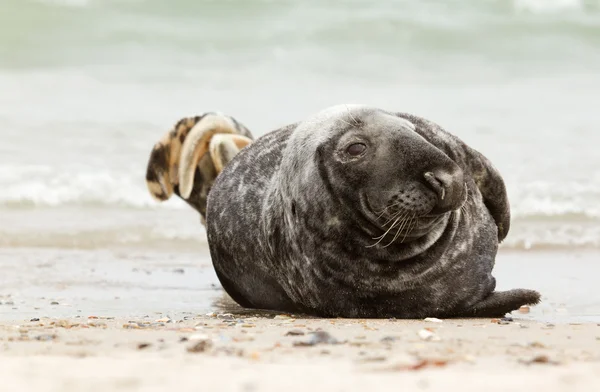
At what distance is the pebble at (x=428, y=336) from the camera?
3.94m

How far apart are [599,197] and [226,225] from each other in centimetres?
795

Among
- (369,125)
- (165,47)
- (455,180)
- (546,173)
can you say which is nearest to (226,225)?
(369,125)

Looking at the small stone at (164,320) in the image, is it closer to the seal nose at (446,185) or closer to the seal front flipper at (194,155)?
the seal nose at (446,185)

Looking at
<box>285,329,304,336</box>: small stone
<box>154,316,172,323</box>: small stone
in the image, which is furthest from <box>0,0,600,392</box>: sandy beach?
<box>154,316,172,323</box>: small stone

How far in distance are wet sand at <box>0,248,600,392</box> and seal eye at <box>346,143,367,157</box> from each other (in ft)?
2.72

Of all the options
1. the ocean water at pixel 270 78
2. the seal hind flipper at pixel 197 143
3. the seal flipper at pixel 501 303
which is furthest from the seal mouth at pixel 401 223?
the ocean water at pixel 270 78

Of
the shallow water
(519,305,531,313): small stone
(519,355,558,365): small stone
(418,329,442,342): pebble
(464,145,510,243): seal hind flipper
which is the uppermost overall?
(464,145,510,243): seal hind flipper

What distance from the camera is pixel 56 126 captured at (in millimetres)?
19312

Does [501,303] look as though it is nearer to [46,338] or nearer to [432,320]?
[432,320]

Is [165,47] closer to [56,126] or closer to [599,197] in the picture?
[56,126]

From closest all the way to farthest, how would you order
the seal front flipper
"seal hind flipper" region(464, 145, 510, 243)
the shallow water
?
"seal hind flipper" region(464, 145, 510, 243), the shallow water, the seal front flipper

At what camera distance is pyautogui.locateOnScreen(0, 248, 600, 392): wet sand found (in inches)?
110

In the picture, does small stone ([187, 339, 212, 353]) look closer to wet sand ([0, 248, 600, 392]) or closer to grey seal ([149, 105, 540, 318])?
wet sand ([0, 248, 600, 392])

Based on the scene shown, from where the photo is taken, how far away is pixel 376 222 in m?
4.88
